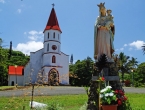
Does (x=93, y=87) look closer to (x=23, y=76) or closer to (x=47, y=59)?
(x=47, y=59)

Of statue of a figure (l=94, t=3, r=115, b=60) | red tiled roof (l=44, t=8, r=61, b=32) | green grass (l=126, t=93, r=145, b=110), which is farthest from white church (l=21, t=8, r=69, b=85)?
statue of a figure (l=94, t=3, r=115, b=60)

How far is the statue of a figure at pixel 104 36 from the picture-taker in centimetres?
878

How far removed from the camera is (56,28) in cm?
4644

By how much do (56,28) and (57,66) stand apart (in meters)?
7.66

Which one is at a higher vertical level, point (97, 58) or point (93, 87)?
point (97, 58)

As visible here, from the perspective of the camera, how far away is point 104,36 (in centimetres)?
885

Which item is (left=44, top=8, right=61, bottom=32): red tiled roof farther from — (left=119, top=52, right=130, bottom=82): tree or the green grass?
the green grass

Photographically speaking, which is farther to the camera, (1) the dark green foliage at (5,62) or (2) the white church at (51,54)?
(2) the white church at (51,54)

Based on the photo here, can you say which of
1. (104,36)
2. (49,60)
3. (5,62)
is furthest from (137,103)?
(49,60)

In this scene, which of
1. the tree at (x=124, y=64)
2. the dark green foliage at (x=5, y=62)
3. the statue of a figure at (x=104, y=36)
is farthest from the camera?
the tree at (x=124, y=64)

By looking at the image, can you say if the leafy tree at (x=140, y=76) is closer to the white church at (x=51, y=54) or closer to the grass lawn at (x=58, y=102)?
the white church at (x=51, y=54)

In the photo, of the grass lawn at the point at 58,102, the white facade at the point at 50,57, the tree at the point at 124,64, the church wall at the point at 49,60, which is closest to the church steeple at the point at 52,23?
the white facade at the point at 50,57

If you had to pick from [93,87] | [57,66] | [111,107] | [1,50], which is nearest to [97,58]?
[93,87]

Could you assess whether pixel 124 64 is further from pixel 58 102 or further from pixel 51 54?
pixel 58 102
